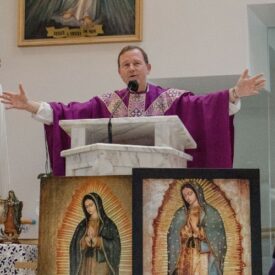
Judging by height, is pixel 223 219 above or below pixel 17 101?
below

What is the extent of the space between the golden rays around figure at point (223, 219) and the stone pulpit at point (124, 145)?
20.0 inches

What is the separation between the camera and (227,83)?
14.2 feet

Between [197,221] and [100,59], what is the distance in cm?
272

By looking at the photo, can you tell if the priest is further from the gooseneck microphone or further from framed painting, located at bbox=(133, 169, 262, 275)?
framed painting, located at bbox=(133, 169, 262, 275)

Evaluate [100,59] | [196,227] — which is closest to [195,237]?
[196,227]

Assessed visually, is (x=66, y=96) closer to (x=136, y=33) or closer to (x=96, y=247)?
(x=136, y=33)

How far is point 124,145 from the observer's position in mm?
2324

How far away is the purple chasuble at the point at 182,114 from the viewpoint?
10.0 feet

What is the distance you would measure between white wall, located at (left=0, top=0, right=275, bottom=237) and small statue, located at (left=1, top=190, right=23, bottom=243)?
172 centimetres

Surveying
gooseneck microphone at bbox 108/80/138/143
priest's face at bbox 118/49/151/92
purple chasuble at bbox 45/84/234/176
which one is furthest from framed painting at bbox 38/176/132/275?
priest's face at bbox 118/49/151/92

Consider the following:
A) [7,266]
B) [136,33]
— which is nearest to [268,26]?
[136,33]

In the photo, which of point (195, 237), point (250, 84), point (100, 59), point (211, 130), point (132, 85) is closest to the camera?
point (195, 237)

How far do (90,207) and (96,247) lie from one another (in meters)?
0.12

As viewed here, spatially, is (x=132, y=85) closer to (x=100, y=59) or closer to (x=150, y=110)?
(x=150, y=110)
